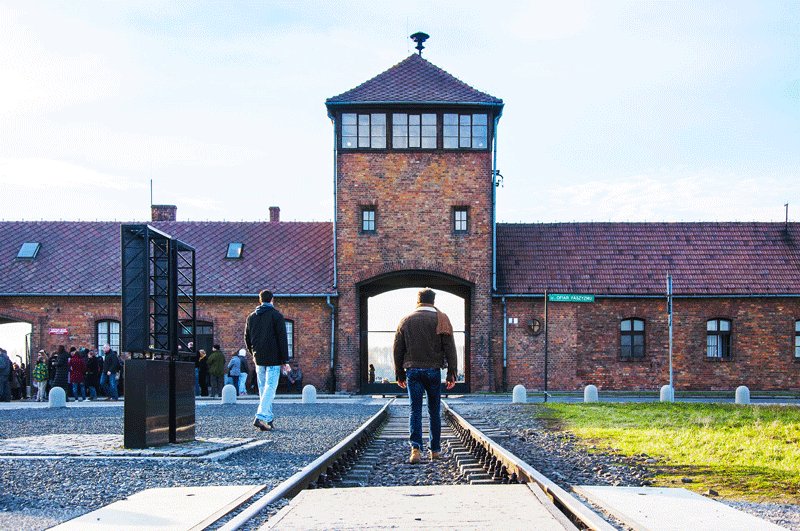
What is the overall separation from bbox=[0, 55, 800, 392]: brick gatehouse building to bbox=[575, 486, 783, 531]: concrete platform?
25.6 m

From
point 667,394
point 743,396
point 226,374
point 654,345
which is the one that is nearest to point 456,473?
point 667,394

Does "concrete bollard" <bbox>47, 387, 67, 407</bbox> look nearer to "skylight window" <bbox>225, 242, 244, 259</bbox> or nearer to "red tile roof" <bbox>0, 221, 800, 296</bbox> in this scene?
"red tile roof" <bbox>0, 221, 800, 296</bbox>

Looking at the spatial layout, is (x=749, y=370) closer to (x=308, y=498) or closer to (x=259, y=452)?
(x=259, y=452)

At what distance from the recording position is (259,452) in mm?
10617

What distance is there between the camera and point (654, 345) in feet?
110

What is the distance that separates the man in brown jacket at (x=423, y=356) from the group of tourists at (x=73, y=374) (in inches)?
773

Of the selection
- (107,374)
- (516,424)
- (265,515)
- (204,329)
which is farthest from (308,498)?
(204,329)

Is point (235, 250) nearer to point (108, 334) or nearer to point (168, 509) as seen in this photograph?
point (108, 334)

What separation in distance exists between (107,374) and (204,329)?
179 inches

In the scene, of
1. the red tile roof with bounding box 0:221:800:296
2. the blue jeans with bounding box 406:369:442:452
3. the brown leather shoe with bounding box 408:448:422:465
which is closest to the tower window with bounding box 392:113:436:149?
the red tile roof with bounding box 0:221:800:296

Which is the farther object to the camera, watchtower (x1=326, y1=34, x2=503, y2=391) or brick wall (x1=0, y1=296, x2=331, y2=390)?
brick wall (x1=0, y1=296, x2=331, y2=390)

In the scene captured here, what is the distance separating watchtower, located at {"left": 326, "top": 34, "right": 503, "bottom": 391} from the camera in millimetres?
32781

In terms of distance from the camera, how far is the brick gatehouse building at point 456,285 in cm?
3281

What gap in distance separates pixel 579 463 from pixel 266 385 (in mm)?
5021
